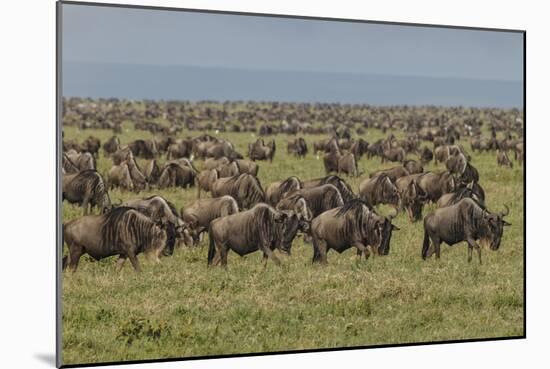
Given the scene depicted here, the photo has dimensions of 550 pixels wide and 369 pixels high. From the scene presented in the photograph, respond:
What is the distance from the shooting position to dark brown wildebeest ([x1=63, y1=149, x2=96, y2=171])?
35.5ft

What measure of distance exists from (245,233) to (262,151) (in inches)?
31.1

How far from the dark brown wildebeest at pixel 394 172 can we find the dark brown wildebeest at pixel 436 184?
0.54 feet

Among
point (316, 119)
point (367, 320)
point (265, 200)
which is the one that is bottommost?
point (367, 320)

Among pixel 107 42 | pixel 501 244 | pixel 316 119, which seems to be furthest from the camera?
pixel 501 244

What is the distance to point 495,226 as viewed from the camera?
40.6ft

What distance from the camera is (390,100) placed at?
464 inches

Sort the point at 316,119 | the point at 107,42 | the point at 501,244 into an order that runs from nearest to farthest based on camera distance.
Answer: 1. the point at 107,42
2. the point at 316,119
3. the point at 501,244

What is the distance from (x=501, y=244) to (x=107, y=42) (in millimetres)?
4416

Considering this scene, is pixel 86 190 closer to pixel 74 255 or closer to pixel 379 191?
pixel 74 255

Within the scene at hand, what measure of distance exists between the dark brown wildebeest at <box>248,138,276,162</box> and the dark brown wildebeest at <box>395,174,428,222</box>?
133cm

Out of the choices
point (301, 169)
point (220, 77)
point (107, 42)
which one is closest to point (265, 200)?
point (301, 169)

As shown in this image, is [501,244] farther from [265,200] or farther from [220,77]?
[220,77]

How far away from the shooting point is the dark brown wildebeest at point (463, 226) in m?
12.2

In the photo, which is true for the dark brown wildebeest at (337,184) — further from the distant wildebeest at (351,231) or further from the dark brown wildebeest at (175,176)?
the dark brown wildebeest at (175,176)
